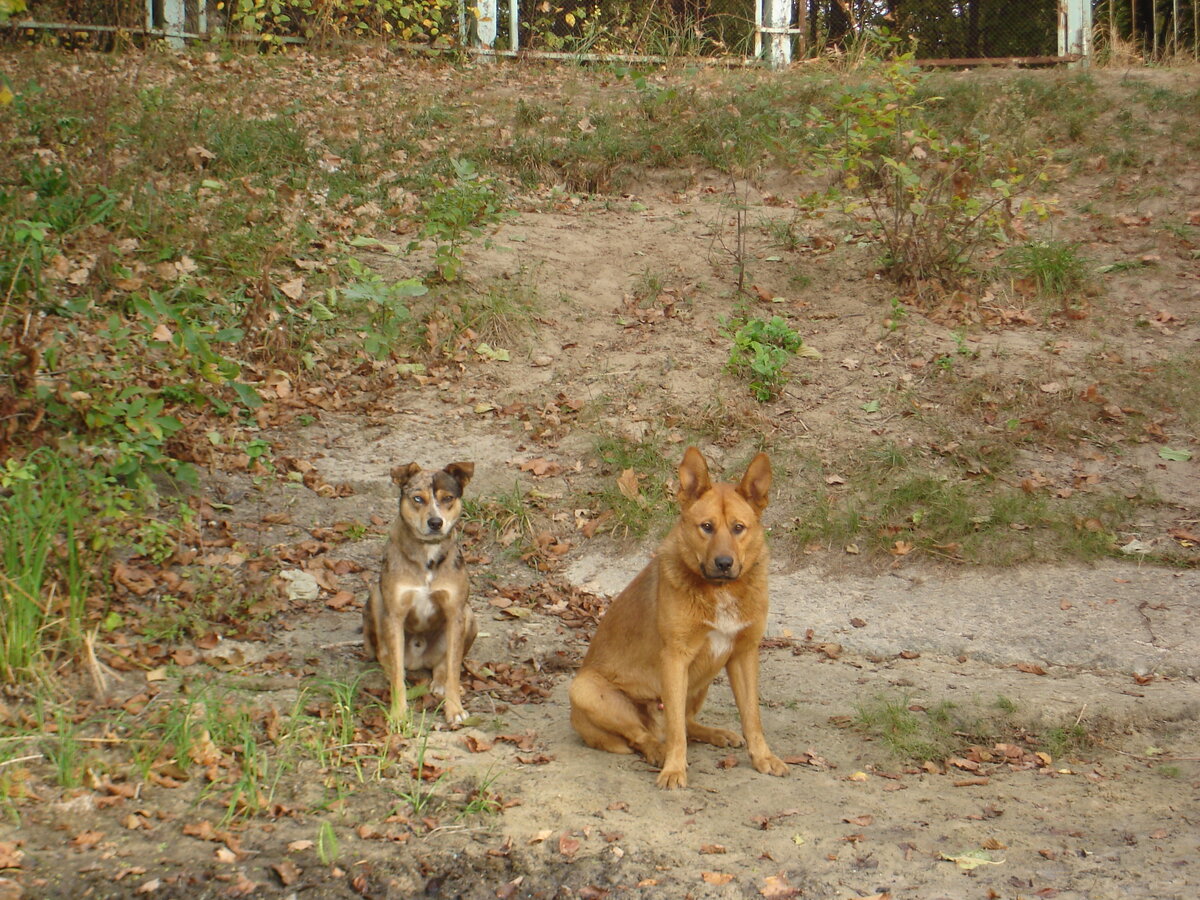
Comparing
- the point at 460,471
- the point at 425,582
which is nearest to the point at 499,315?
the point at 460,471

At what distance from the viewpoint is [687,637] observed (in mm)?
5469

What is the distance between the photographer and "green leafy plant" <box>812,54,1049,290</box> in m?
10.4

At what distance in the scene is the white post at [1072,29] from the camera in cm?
1628

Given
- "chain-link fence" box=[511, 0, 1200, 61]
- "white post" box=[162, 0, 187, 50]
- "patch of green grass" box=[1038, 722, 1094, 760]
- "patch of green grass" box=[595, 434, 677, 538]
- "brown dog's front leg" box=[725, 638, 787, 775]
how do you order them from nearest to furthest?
"brown dog's front leg" box=[725, 638, 787, 775] < "patch of green grass" box=[1038, 722, 1094, 760] < "patch of green grass" box=[595, 434, 677, 538] < "white post" box=[162, 0, 187, 50] < "chain-link fence" box=[511, 0, 1200, 61]

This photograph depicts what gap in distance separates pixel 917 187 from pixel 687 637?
6.90 m

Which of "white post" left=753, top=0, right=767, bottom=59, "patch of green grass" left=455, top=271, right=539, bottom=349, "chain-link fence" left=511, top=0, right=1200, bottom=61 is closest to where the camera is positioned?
"patch of green grass" left=455, top=271, right=539, bottom=349

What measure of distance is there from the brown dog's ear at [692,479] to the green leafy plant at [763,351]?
4.55 meters

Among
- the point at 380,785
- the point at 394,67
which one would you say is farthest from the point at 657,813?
the point at 394,67

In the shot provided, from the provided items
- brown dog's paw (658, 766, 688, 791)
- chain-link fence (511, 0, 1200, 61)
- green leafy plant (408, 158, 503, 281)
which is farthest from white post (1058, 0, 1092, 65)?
brown dog's paw (658, 766, 688, 791)

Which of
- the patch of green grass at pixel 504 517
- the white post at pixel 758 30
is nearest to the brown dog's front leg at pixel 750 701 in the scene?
the patch of green grass at pixel 504 517

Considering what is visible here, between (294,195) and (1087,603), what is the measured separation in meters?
8.65

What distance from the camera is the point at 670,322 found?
37.0ft

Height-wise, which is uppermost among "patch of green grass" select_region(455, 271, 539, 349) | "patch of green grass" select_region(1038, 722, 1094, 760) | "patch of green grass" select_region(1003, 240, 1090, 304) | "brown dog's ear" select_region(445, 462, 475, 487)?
"patch of green grass" select_region(1003, 240, 1090, 304)

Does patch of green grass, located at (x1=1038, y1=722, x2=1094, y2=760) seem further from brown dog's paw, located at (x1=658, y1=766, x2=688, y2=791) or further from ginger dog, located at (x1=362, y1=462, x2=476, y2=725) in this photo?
ginger dog, located at (x1=362, y1=462, x2=476, y2=725)
